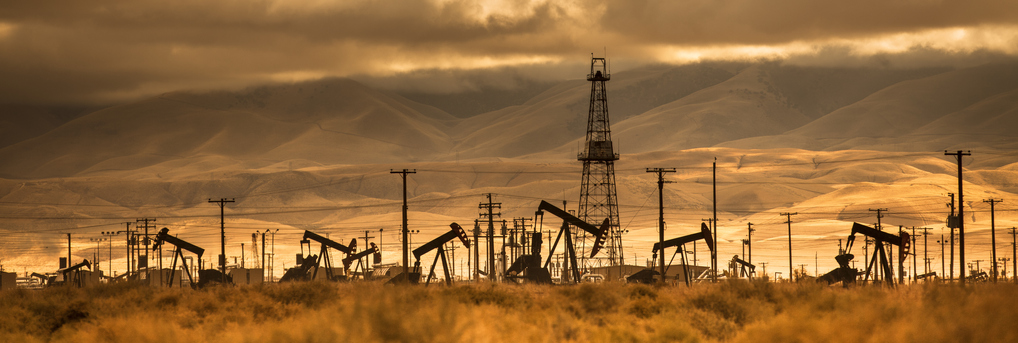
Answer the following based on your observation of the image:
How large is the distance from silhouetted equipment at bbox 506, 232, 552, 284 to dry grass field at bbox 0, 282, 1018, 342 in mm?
12877

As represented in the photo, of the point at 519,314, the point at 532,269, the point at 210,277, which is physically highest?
the point at 519,314

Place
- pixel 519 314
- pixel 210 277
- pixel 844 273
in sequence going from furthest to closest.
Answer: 1. pixel 210 277
2. pixel 844 273
3. pixel 519 314

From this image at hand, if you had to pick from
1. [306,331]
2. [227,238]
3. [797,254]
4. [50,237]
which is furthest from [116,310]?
[50,237]

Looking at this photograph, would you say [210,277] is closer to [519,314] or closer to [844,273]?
[519,314]

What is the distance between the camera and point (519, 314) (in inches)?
1163

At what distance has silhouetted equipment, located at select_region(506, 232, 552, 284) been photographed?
52.8 metres

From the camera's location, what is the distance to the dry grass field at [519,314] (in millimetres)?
21516

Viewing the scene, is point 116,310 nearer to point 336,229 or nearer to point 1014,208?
point 336,229

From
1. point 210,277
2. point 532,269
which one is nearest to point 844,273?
point 532,269

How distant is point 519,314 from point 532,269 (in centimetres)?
2375

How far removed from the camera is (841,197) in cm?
19962

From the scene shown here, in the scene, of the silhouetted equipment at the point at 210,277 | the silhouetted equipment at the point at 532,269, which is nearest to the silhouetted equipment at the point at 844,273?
the silhouetted equipment at the point at 532,269

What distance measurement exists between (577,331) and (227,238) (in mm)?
145889

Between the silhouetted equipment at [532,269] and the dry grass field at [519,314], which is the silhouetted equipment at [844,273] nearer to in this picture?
the dry grass field at [519,314]
